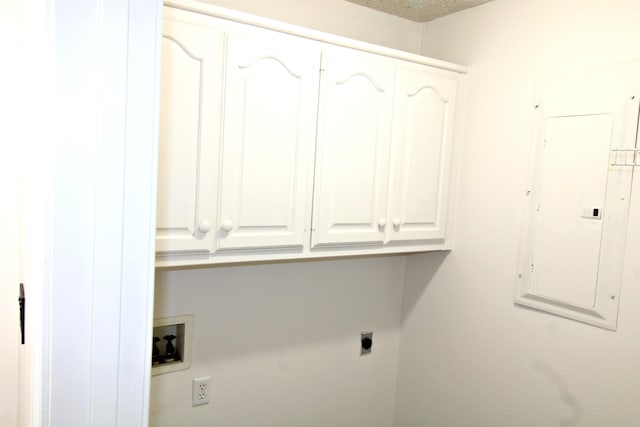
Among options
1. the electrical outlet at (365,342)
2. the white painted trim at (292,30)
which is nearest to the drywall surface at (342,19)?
the white painted trim at (292,30)

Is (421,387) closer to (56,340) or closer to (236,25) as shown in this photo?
(236,25)

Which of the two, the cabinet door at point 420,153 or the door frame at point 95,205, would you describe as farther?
the cabinet door at point 420,153

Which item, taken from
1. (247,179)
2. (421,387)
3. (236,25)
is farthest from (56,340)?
(421,387)

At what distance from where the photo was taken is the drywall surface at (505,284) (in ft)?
4.81

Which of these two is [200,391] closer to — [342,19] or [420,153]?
[420,153]

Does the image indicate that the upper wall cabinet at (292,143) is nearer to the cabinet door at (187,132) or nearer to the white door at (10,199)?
the cabinet door at (187,132)

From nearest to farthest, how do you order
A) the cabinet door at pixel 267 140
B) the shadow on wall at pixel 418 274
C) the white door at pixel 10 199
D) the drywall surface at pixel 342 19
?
the white door at pixel 10 199 < the cabinet door at pixel 267 140 < the drywall surface at pixel 342 19 < the shadow on wall at pixel 418 274

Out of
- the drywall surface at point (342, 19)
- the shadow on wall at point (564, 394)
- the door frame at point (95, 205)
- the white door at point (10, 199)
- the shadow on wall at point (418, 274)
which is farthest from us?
the shadow on wall at point (418, 274)

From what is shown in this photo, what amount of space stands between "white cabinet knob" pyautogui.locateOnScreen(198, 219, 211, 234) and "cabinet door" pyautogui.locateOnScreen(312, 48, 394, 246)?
1.24 feet

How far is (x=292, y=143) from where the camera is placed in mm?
1516

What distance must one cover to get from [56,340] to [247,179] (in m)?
0.90

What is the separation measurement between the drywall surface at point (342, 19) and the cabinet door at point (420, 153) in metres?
0.33

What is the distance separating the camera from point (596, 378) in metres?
1.51

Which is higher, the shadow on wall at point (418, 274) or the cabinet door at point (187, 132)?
the cabinet door at point (187, 132)
